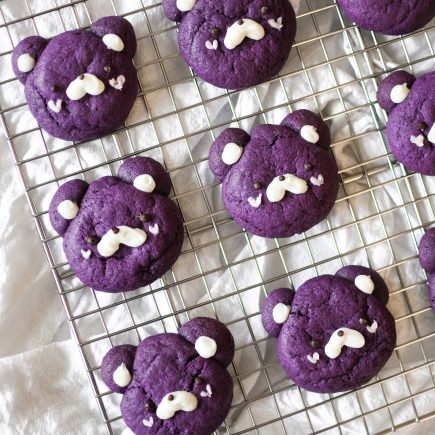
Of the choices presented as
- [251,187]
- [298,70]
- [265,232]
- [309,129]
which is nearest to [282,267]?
[265,232]

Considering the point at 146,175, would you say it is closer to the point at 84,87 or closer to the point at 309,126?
the point at 84,87

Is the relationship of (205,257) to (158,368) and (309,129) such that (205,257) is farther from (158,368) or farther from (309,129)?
(309,129)

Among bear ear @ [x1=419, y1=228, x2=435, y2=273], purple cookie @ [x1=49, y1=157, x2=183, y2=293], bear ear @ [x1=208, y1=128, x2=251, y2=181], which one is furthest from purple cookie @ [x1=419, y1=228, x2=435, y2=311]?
purple cookie @ [x1=49, y1=157, x2=183, y2=293]

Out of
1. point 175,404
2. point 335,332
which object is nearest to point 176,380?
point 175,404

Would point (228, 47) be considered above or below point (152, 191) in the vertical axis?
above

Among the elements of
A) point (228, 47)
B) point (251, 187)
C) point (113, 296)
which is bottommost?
point (113, 296)

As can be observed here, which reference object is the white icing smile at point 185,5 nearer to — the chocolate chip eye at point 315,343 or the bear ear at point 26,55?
the bear ear at point 26,55

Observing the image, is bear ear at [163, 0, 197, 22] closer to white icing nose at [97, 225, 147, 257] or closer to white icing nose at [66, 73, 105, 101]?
white icing nose at [66, 73, 105, 101]

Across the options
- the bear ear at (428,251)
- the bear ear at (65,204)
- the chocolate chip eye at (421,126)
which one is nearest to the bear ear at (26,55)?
the bear ear at (65,204)
